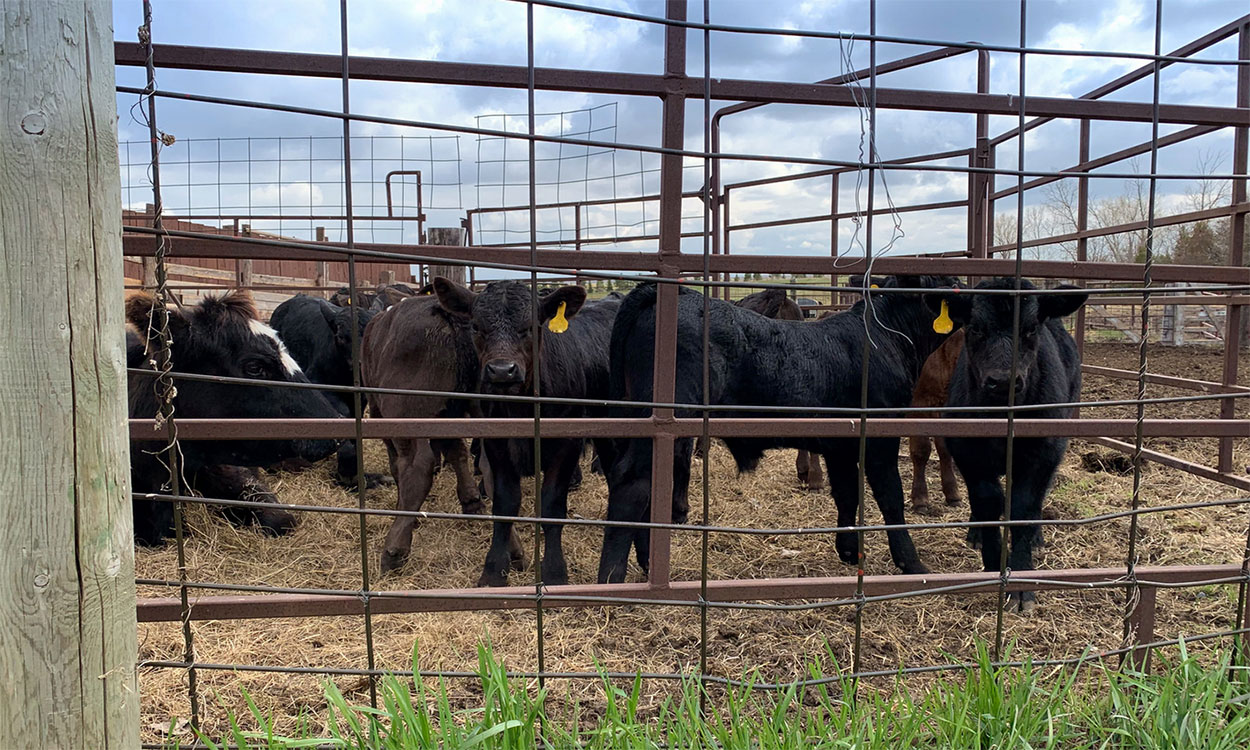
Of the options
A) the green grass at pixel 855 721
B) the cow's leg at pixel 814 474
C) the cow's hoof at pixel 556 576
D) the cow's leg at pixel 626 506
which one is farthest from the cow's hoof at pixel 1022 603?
the cow's leg at pixel 814 474

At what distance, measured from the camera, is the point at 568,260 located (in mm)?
2729

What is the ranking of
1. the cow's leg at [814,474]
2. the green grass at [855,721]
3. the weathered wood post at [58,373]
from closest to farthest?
the weathered wood post at [58,373] < the green grass at [855,721] < the cow's leg at [814,474]

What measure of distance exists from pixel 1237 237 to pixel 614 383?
4437 millimetres

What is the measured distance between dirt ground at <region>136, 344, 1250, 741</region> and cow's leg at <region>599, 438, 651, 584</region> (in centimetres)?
30

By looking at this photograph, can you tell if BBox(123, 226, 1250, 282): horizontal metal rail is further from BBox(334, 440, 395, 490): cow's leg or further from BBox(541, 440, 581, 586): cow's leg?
BBox(334, 440, 395, 490): cow's leg

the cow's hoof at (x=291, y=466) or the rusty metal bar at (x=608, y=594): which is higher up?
the rusty metal bar at (x=608, y=594)

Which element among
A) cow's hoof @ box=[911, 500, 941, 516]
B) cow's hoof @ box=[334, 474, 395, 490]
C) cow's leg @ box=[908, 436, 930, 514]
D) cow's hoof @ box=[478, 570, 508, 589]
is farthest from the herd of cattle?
cow's hoof @ box=[334, 474, 395, 490]

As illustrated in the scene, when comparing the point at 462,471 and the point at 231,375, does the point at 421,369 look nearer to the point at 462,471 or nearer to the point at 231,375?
the point at 462,471

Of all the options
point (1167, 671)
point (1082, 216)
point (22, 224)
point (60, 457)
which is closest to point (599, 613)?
point (1167, 671)

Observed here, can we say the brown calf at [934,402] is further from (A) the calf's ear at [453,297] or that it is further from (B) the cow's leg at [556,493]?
(A) the calf's ear at [453,297]

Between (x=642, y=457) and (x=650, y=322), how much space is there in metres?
0.76

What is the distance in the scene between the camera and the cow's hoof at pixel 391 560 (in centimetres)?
442

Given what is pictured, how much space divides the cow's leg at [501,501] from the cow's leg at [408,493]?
395mm

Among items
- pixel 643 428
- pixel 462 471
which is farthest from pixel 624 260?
pixel 462 471
